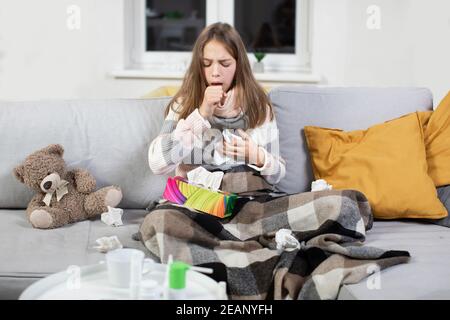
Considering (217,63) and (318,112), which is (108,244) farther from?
(318,112)

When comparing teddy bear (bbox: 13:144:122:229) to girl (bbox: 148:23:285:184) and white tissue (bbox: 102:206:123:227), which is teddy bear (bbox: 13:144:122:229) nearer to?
white tissue (bbox: 102:206:123:227)

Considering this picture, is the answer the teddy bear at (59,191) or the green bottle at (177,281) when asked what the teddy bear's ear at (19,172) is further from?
the green bottle at (177,281)

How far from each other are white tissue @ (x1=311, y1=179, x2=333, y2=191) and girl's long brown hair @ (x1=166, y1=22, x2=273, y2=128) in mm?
252

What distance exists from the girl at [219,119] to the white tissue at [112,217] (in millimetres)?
170

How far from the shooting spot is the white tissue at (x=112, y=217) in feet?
6.19

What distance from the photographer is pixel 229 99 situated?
2.00 meters

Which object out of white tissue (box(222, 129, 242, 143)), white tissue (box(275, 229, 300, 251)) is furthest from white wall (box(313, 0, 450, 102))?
white tissue (box(275, 229, 300, 251))

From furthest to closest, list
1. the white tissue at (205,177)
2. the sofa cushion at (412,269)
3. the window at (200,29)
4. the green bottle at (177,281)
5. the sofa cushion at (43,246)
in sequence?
the window at (200,29), the white tissue at (205,177), the sofa cushion at (43,246), the sofa cushion at (412,269), the green bottle at (177,281)

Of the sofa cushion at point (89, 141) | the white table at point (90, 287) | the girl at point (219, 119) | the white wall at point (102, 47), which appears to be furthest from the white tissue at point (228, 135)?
the white wall at point (102, 47)

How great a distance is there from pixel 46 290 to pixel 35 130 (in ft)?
2.96

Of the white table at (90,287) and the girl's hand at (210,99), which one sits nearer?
the white table at (90,287)

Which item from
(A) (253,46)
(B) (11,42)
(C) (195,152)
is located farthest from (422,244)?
(B) (11,42)

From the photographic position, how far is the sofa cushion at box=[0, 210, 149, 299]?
4.93 feet

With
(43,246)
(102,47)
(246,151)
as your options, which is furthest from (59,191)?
(102,47)
